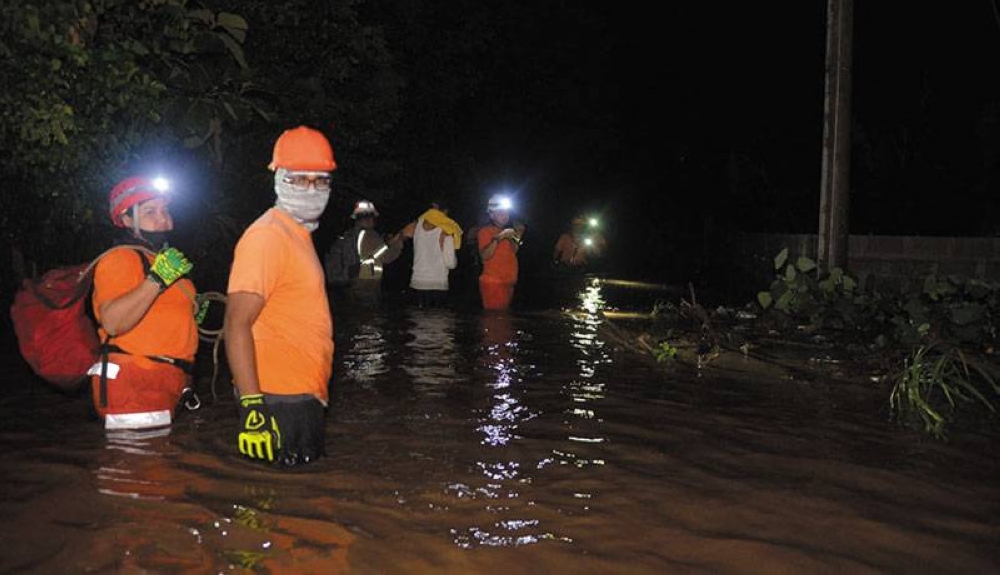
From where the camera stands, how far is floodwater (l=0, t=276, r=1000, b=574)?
500 centimetres

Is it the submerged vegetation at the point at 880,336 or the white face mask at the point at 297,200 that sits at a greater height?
the white face mask at the point at 297,200

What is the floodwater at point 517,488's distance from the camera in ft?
16.4

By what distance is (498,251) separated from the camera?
15.9 m

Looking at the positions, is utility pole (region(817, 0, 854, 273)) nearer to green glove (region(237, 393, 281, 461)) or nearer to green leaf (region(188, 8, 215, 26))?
green leaf (region(188, 8, 215, 26))

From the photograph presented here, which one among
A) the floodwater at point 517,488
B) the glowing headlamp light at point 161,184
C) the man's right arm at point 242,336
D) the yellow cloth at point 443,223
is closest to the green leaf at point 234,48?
the glowing headlamp light at point 161,184

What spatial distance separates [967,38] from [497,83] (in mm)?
25509

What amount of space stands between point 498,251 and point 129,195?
31.9 feet

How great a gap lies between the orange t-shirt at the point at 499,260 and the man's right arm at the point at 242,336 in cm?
1069

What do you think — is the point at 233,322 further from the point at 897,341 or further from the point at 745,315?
the point at 745,315

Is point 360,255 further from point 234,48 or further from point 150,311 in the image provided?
point 150,311

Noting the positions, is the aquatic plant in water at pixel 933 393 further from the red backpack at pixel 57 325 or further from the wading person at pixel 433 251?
the wading person at pixel 433 251

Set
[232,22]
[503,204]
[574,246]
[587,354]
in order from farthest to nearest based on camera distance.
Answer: [574,246] → [503,204] → [587,354] → [232,22]

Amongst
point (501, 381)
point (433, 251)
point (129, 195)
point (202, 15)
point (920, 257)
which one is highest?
point (202, 15)

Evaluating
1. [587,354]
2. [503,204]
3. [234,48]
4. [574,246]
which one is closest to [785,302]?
[587,354]
